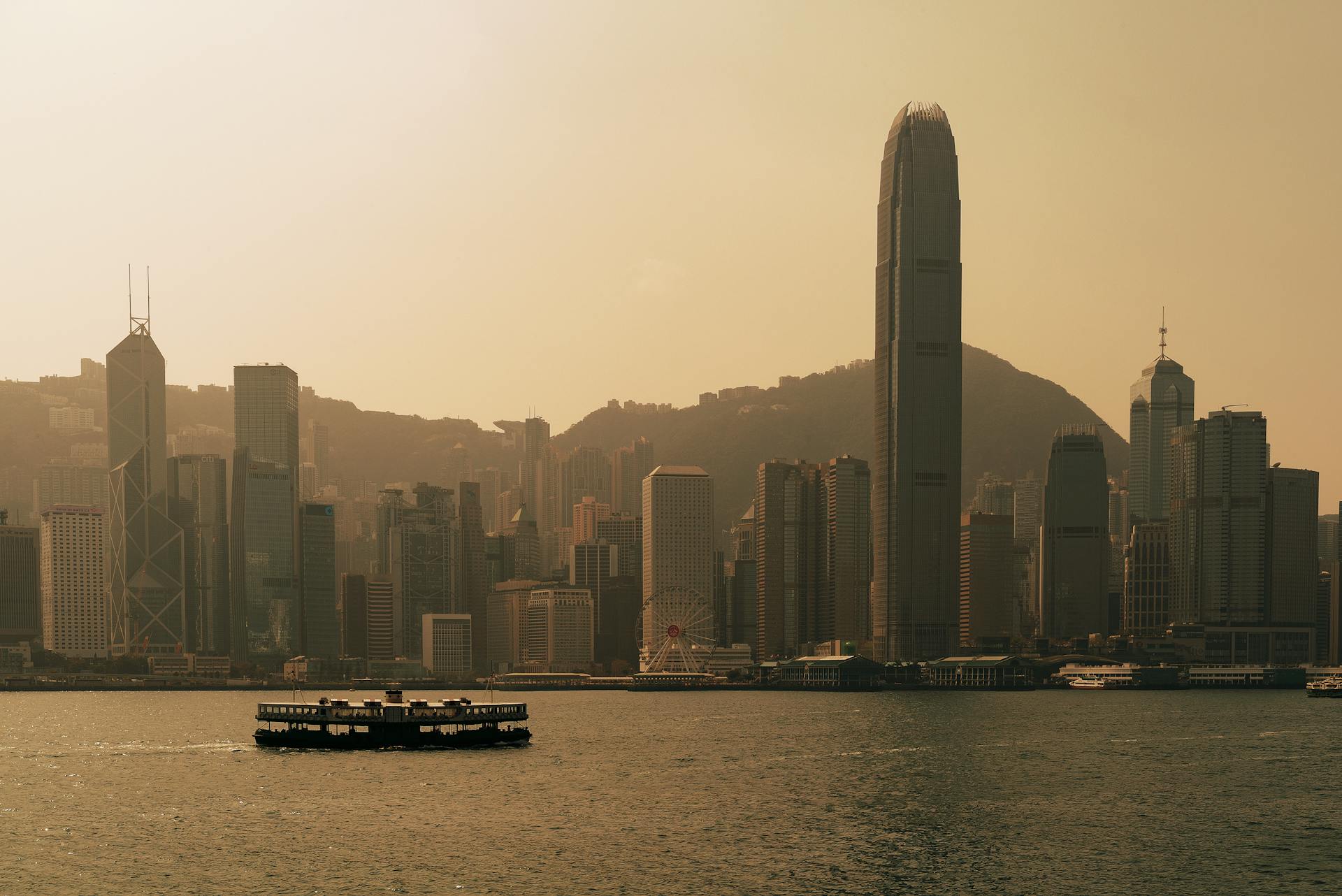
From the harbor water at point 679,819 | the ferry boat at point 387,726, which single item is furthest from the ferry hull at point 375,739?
the harbor water at point 679,819

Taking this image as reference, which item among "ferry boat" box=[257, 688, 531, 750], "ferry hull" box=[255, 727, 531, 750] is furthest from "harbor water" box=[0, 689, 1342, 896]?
"ferry boat" box=[257, 688, 531, 750]

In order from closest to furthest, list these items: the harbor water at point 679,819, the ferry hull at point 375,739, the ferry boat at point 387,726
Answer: the harbor water at point 679,819
the ferry hull at point 375,739
the ferry boat at point 387,726

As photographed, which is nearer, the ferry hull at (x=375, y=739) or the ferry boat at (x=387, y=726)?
the ferry hull at (x=375, y=739)

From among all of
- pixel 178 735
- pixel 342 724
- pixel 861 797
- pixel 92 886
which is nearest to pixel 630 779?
pixel 861 797

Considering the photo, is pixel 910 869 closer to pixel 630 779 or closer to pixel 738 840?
pixel 738 840

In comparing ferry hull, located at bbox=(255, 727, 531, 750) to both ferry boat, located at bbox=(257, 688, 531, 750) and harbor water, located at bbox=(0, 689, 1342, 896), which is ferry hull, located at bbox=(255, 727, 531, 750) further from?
harbor water, located at bbox=(0, 689, 1342, 896)

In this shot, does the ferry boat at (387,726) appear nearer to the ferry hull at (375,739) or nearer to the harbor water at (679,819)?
the ferry hull at (375,739)

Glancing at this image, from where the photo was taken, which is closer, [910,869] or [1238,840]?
[910,869]
